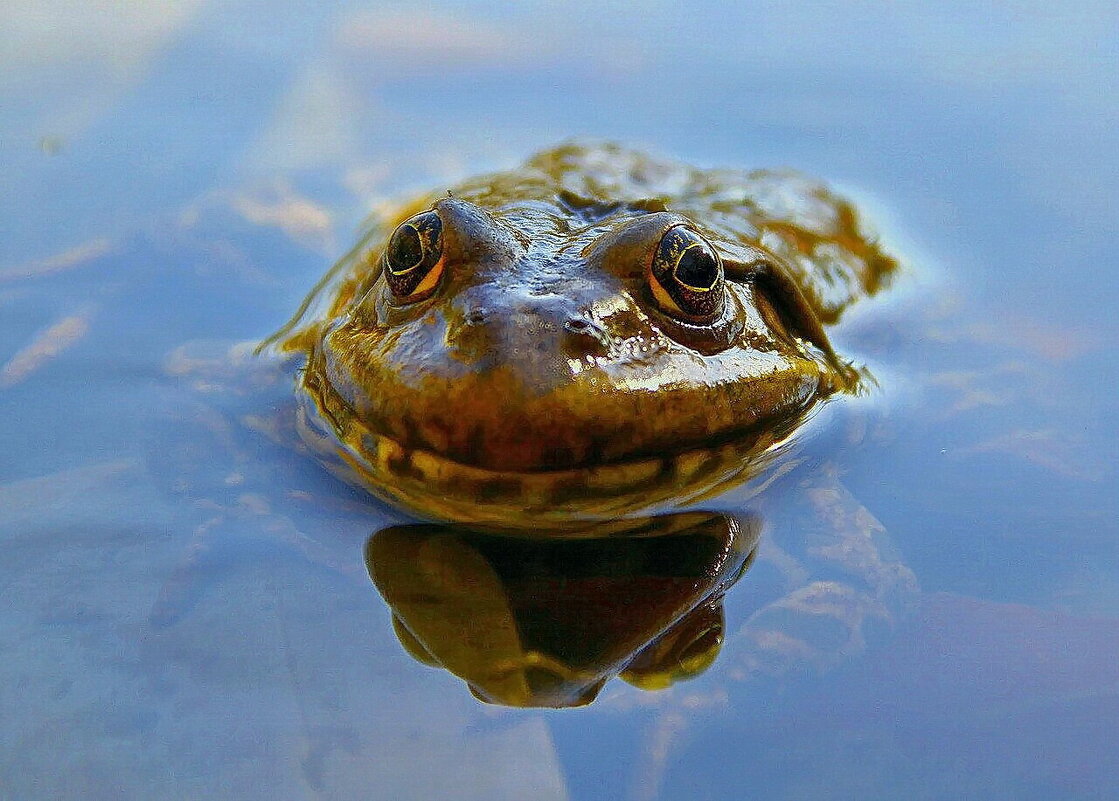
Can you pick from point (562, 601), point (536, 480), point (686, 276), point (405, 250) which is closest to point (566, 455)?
point (536, 480)

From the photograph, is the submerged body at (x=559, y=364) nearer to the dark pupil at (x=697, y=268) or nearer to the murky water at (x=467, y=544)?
the dark pupil at (x=697, y=268)

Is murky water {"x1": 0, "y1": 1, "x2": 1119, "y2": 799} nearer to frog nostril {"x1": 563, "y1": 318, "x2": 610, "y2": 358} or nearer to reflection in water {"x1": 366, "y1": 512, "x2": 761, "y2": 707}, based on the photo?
reflection in water {"x1": 366, "y1": 512, "x2": 761, "y2": 707}

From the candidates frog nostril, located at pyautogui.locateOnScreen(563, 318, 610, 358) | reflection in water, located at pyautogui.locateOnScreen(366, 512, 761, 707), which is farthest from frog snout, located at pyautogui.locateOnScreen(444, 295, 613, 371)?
reflection in water, located at pyautogui.locateOnScreen(366, 512, 761, 707)

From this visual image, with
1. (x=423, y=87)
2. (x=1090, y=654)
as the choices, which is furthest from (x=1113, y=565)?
(x=423, y=87)

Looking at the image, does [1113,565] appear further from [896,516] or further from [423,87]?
[423,87]

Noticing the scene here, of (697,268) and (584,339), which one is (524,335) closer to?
(584,339)

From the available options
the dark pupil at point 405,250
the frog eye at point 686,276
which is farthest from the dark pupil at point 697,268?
A: the dark pupil at point 405,250
